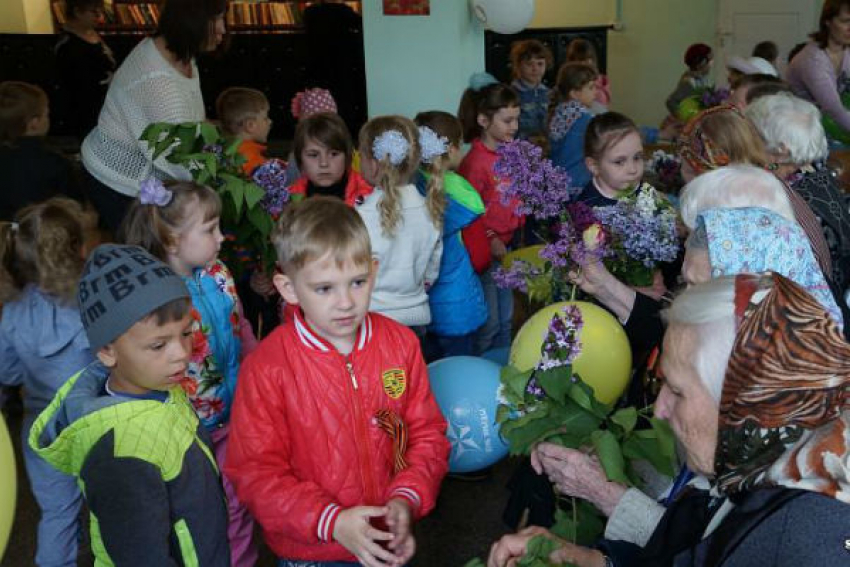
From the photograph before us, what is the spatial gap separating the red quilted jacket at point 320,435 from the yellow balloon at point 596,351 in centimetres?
50

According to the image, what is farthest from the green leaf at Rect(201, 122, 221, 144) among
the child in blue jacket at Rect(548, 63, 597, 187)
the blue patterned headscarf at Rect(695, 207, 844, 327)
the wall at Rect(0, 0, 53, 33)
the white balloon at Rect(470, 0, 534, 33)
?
the wall at Rect(0, 0, 53, 33)

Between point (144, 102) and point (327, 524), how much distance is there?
86.6 inches

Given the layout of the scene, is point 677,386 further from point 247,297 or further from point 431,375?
point 247,297

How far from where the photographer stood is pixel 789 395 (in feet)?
4.31

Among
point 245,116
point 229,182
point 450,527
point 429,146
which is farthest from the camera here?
point 245,116

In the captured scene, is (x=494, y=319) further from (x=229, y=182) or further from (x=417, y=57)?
(x=417, y=57)

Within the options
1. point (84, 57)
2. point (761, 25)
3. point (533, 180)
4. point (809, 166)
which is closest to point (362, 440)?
point (533, 180)

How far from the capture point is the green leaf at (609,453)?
6.17 feet

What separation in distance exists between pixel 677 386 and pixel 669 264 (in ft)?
5.40

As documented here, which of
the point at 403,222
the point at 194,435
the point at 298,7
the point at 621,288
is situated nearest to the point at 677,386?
the point at 194,435

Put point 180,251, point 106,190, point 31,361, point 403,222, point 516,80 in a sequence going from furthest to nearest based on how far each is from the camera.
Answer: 1. point 516,80
2. point 106,190
3. point 403,222
4. point 31,361
5. point 180,251

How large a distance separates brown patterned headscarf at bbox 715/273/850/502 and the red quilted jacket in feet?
2.97

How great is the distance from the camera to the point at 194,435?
6.41 feet

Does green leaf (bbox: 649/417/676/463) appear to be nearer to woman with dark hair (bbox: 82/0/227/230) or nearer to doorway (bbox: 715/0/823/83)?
woman with dark hair (bbox: 82/0/227/230)
